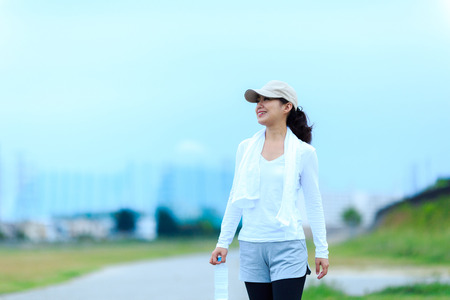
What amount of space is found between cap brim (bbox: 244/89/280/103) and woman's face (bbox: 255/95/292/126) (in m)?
0.03

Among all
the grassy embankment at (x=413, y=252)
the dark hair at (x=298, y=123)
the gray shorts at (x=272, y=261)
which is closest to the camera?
the gray shorts at (x=272, y=261)

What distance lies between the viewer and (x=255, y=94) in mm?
3645

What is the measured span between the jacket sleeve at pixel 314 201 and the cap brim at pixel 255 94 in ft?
1.08

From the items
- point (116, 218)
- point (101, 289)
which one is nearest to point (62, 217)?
point (116, 218)

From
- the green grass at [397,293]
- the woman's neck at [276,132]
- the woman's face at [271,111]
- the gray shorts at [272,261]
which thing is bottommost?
the green grass at [397,293]

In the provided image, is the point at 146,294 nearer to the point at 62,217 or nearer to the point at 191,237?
the point at 191,237

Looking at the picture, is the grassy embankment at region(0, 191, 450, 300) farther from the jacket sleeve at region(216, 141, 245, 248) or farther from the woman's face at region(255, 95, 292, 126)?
the woman's face at region(255, 95, 292, 126)

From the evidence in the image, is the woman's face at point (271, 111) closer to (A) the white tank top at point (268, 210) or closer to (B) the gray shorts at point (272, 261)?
(A) the white tank top at point (268, 210)

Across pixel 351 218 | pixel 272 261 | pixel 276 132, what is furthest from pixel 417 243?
pixel 351 218

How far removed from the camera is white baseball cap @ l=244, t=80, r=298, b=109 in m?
3.57

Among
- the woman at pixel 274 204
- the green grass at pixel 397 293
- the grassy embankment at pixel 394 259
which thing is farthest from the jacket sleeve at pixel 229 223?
the grassy embankment at pixel 394 259

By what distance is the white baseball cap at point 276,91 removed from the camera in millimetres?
3572

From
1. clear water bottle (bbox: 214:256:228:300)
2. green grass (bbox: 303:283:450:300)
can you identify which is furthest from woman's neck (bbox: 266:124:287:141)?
green grass (bbox: 303:283:450:300)

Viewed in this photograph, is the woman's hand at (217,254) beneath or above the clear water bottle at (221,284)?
above
